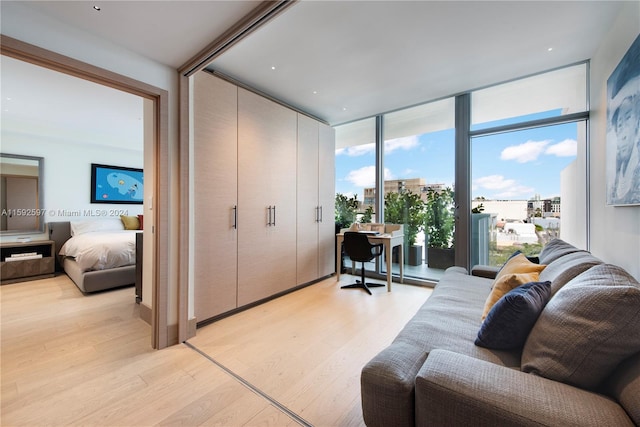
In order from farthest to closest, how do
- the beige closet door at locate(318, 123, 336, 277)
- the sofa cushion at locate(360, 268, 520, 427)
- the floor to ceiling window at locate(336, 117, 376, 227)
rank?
the floor to ceiling window at locate(336, 117, 376, 227), the beige closet door at locate(318, 123, 336, 277), the sofa cushion at locate(360, 268, 520, 427)

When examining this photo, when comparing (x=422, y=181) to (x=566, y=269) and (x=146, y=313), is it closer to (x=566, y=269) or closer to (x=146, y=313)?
(x=566, y=269)

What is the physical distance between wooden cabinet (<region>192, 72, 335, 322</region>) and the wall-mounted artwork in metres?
2.98

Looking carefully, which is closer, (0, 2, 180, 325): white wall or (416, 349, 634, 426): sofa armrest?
(416, 349, 634, 426): sofa armrest

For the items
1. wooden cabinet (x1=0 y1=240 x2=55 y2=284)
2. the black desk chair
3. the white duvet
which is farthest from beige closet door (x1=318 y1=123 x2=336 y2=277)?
wooden cabinet (x1=0 y1=240 x2=55 y2=284)

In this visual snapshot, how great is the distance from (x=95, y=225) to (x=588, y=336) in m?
6.29

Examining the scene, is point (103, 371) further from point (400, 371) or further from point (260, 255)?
point (400, 371)

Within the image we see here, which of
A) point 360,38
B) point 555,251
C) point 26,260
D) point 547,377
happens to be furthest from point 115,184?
point 555,251

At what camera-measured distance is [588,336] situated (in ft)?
2.83

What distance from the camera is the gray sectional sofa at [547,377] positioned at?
2.55 ft

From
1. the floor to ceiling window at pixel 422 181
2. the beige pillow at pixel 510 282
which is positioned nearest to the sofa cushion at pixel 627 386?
the beige pillow at pixel 510 282

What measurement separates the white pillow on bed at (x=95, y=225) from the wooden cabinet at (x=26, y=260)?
376 millimetres

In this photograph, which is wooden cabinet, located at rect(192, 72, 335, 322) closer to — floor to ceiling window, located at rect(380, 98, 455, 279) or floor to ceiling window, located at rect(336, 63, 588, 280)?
floor to ceiling window, located at rect(336, 63, 588, 280)

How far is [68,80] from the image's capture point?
2881mm

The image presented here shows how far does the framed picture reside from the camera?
198 inches
